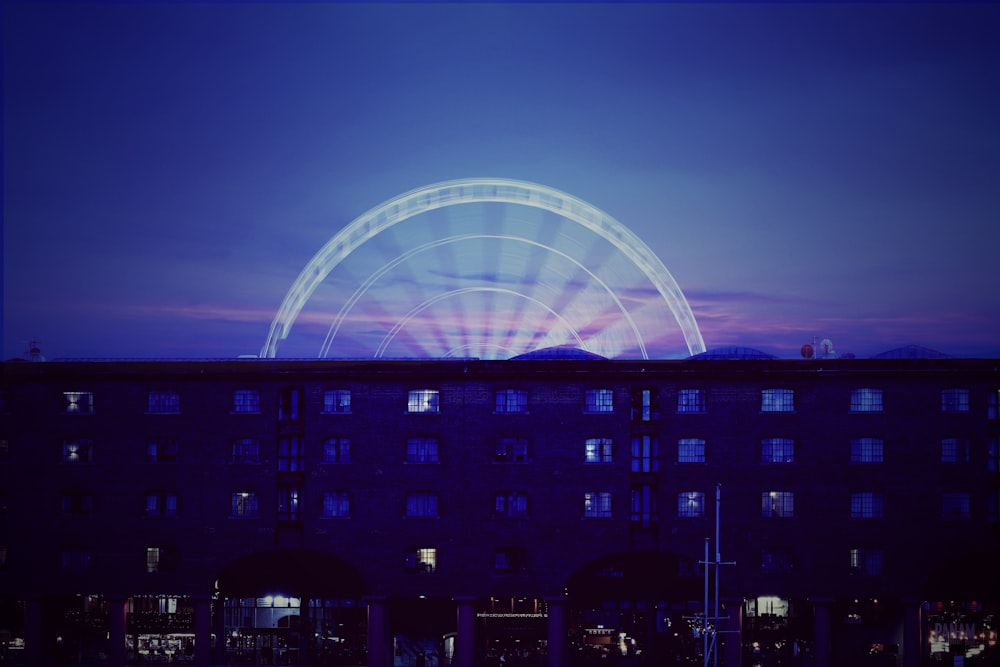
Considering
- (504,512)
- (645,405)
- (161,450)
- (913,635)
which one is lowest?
(913,635)

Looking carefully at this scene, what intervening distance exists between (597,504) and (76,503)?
2460cm

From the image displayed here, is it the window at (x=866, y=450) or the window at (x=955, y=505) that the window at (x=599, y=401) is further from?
the window at (x=955, y=505)

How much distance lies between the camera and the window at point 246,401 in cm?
6519

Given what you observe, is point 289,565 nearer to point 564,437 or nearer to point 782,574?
point 564,437

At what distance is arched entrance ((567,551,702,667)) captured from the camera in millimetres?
63406

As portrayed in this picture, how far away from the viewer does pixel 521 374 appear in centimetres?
6406

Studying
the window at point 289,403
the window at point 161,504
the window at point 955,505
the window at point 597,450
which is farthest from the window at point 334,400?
the window at point 955,505

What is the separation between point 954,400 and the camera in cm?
6275

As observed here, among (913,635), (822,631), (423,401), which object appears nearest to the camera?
(913,635)

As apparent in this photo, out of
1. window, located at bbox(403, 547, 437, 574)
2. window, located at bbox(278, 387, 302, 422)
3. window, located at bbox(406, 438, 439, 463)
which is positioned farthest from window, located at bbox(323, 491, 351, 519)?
window, located at bbox(278, 387, 302, 422)

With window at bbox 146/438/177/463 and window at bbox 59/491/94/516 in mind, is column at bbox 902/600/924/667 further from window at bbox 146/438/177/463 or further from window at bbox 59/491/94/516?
window at bbox 59/491/94/516

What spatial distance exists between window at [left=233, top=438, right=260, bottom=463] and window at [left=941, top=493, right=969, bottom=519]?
103 ft

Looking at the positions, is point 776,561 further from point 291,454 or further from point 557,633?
point 291,454

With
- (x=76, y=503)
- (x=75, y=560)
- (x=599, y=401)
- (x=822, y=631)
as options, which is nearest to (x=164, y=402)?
(x=76, y=503)
